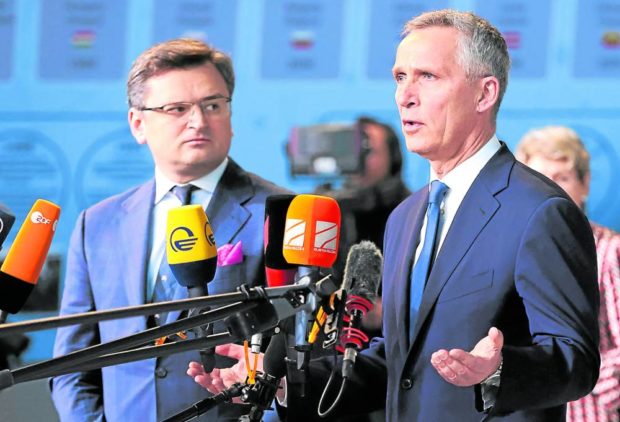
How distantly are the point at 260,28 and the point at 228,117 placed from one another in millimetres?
1711

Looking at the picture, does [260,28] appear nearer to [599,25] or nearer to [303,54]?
[303,54]

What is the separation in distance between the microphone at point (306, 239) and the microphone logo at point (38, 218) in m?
0.45

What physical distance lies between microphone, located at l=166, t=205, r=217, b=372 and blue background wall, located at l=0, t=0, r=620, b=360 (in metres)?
2.18

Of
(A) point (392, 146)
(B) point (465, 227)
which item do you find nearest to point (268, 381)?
(B) point (465, 227)

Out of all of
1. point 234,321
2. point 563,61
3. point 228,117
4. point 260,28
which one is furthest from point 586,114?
point 234,321

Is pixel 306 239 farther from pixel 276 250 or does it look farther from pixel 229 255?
pixel 229 255

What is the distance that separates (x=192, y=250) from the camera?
2.10m

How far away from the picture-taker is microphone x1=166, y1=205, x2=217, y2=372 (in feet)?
6.89

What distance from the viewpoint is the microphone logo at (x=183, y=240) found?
2.10 meters

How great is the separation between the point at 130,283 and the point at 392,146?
154cm

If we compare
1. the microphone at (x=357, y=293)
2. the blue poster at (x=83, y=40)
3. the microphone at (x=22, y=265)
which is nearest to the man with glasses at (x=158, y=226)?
the microphone at (x=357, y=293)

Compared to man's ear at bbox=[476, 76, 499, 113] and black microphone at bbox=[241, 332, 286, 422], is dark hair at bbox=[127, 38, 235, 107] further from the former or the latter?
black microphone at bbox=[241, 332, 286, 422]

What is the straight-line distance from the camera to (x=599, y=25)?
4.32 meters

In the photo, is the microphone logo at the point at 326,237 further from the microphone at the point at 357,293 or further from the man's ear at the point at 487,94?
the man's ear at the point at 487,94
